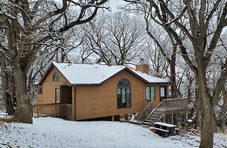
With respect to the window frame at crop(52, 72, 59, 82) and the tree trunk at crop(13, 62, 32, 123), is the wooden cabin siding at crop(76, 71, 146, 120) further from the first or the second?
the tree trunk at crop(13, 62, 32, 123)

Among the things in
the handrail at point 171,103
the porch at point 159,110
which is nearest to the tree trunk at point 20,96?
the porch at point 159,110

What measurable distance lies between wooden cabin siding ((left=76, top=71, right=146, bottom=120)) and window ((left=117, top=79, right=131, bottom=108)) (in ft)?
1.12

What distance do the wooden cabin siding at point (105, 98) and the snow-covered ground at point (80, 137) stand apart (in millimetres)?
1672

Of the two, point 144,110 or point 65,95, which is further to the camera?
point 144,110

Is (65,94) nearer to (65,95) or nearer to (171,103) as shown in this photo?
(65,95)

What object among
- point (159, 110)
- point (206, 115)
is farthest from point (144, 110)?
point (206, 115)

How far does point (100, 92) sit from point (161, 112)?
18.0ft

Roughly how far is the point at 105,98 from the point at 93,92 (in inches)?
50.9

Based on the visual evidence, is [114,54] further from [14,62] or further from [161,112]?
[14,62]

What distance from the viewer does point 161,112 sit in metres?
17.5

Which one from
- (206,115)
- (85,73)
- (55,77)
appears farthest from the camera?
(55,77)

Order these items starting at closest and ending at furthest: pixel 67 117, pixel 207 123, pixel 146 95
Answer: pixel 207 123 < pixel 67 117 < pixel 146 95

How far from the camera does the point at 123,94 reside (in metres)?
18.6

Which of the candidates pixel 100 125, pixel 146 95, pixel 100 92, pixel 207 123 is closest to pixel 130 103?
pixel 146 95
